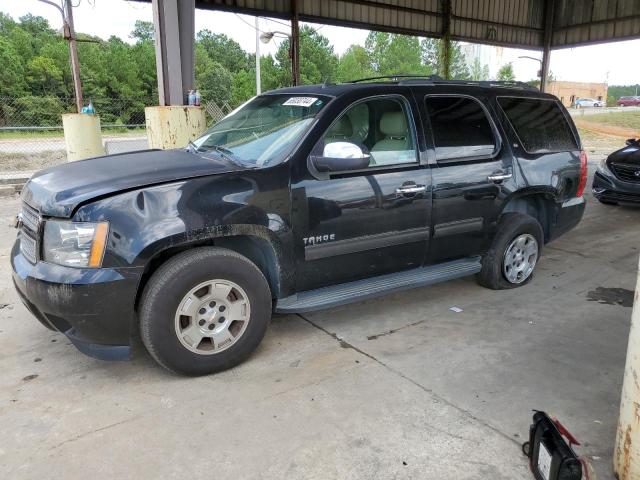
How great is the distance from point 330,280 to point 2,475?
2226mm

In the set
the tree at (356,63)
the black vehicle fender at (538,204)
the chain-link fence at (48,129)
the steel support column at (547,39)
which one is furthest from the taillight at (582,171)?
the tree at (356,63)

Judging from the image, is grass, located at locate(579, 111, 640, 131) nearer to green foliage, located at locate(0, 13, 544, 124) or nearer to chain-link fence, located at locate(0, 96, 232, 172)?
green foliage, located at locate(0, 13, 544, 124)

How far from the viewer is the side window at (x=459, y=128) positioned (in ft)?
13.8

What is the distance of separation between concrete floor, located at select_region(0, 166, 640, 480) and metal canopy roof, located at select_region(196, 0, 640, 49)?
11.3m

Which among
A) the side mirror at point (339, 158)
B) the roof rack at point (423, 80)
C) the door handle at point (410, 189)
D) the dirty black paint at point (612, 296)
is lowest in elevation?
the dirty black paint at point (612, 296)

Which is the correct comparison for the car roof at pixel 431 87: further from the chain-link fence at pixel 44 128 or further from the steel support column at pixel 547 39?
the steel support column at pixel 547 39

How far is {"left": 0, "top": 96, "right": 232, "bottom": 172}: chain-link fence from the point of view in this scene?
53.4 feet

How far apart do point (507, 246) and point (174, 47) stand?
694 cm

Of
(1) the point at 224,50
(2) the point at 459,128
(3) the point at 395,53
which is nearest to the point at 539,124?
(2) the point at 459,128

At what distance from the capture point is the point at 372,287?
3969 millimetres

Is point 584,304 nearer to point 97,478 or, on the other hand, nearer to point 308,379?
point 308,379

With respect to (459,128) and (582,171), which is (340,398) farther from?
(582,171)

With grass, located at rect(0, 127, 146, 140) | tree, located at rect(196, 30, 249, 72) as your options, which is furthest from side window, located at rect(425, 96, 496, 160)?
tree, located at rect(196, 30, 249, 72)

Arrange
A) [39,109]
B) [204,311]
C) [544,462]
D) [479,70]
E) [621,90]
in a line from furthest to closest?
[621,90]
[479,70]
[39,109]
[204,311]
[544,462]
